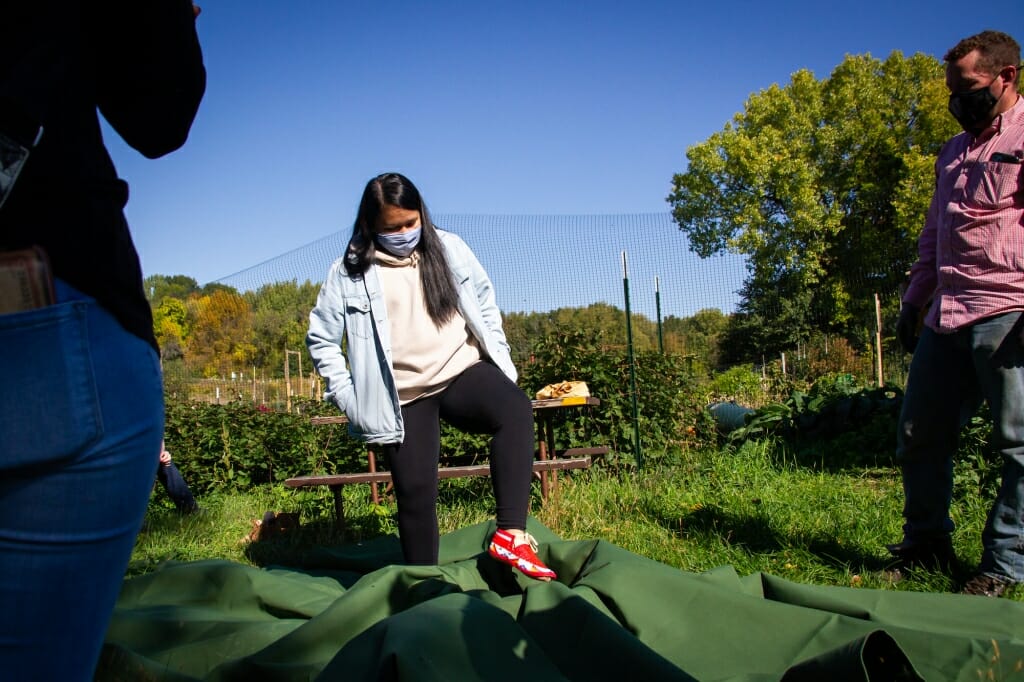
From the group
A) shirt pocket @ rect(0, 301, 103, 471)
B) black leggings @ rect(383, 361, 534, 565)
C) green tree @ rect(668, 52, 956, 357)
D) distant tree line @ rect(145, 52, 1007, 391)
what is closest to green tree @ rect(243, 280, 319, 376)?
black leggings @ rect(383, 361, 534, 565)

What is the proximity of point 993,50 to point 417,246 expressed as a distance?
2404mm

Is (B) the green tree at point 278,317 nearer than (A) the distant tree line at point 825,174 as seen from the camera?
Yes

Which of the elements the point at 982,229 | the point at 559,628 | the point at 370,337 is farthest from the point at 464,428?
the point at 982,229

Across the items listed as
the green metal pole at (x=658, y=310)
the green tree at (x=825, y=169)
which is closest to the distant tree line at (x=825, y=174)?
the green tree at (x=825, y=169)

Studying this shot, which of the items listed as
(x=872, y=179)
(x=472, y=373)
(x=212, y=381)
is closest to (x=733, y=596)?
(x=472, y=373)

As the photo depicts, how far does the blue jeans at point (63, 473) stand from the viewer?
0.89 m

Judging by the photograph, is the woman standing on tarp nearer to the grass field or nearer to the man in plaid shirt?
the grass field

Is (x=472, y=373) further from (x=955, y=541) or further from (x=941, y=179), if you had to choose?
(x=955, y=541)

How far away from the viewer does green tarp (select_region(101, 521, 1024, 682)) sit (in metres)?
1.84

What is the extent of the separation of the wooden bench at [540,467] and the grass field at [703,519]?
6.3 inches

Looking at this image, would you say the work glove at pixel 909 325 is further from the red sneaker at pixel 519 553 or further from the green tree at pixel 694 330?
the green tree at pixel 694 330

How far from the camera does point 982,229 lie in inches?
125

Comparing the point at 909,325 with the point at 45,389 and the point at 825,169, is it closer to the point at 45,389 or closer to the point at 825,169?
the point at 45,389

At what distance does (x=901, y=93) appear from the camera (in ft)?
119
